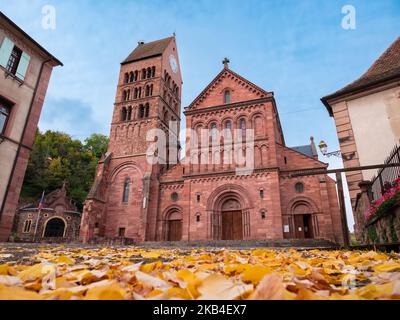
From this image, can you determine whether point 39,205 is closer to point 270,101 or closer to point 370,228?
point 270,101

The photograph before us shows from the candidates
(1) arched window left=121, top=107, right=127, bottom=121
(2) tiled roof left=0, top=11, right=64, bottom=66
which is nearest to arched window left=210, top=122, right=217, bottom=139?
(1) arched window left=121, top=107, right=127, bottom=121

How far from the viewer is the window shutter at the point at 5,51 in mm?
12781

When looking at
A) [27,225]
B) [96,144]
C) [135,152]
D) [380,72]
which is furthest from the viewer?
[96,144]

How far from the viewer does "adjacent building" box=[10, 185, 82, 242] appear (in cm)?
3544

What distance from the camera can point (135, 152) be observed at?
1037 inches

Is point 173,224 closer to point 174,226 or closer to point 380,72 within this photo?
point 174,226

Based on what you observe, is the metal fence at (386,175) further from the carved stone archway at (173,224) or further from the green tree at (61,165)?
the green tree at (61,165)

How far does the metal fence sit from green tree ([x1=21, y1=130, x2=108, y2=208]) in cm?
4602

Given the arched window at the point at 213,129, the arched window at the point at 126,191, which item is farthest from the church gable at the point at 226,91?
the arched window at the point at 126,191

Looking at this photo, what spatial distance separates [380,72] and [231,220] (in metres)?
14.2

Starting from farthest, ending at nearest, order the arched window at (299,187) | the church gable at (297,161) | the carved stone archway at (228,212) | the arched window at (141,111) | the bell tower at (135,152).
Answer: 1. the arched window at (141,111)
2. the bell tower at (135,152)
3. the church gable at (297,161)
4. the carved stone archway at (228,212)
5. the arched window at (299,187)

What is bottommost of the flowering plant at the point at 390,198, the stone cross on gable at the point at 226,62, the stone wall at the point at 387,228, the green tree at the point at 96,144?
the stone wall at the point at 387,228

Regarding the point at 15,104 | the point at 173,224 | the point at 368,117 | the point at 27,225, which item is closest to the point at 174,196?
the point at 173,224
